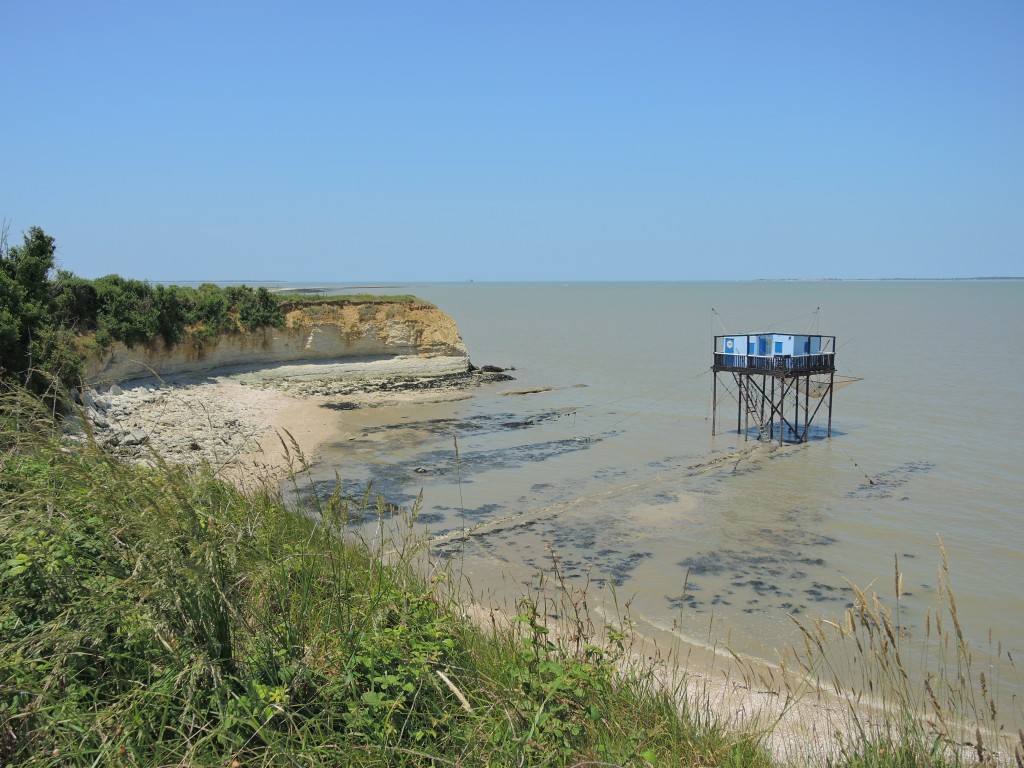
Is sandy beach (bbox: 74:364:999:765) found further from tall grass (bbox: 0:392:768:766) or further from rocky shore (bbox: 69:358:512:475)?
tall grass (bbox: 0:392:768:766)

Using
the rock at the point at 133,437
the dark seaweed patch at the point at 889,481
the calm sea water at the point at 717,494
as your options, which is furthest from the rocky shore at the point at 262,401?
the dark seaweed patch at the point at 889,481

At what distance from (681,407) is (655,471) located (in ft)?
35.9

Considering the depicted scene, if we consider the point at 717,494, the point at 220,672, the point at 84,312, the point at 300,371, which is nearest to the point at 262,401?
the point at 300,371

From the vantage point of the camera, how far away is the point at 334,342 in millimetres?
35906

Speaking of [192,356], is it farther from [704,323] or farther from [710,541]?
[704,323]

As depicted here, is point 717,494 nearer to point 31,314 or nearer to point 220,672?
point 220,672

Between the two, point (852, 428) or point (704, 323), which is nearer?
point (852, 428)

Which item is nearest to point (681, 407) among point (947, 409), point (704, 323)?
point (947, 409)

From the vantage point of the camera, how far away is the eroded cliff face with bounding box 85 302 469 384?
31703 millimetres

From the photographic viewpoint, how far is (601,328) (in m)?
78.3

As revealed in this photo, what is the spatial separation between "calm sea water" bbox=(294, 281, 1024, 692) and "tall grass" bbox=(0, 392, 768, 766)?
4.50 ft

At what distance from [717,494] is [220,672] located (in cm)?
1574

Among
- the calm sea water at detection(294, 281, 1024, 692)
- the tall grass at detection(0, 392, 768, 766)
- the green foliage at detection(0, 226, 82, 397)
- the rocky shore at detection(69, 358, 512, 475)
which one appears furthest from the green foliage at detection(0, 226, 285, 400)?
the tall grass at detection(0, 392, 768, 766)

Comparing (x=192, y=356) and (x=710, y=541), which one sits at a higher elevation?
(x=192, y=356)
